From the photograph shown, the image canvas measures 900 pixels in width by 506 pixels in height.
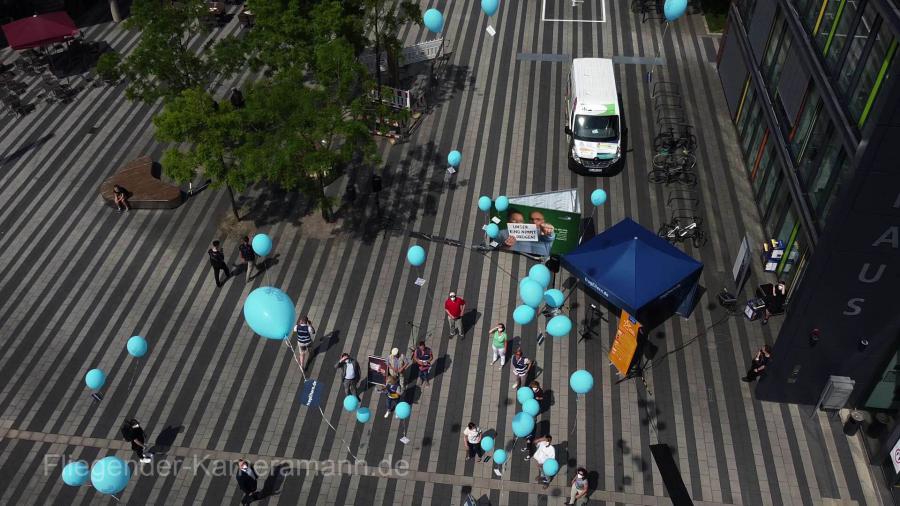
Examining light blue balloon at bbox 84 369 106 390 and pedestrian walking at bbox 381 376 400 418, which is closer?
light blue balloon at bbox 84 369 106 390

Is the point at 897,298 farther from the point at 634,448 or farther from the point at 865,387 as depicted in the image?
the point at 634,448

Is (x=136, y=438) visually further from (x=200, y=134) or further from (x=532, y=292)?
(x=532, y=292)

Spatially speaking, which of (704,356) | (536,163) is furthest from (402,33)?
(704,356)

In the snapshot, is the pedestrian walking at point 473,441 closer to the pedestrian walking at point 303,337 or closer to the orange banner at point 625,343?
the orange banner at point 625,343

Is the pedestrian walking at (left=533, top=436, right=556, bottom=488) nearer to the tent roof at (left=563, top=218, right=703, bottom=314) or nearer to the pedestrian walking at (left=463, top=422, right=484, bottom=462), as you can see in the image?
the pedestrian walking at (left=463, top=422, right=484, bottom=462)

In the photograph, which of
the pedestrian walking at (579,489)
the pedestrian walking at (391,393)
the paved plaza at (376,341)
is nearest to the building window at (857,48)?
the paved plaza at (376,341)

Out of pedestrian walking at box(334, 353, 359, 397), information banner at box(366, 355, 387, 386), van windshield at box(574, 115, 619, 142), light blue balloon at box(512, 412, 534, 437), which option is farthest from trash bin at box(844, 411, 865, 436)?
pedestrian walking at box(334, 353, 359, 397)
